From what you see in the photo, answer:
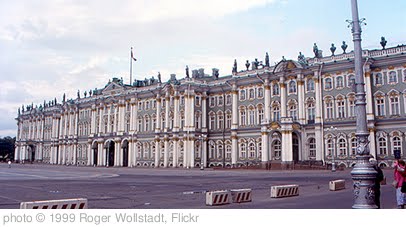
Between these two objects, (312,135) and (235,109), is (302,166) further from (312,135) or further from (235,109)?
(235,109)

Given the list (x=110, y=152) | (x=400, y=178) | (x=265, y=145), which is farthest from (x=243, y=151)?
(x=400, y=178)

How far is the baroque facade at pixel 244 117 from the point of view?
53.5m

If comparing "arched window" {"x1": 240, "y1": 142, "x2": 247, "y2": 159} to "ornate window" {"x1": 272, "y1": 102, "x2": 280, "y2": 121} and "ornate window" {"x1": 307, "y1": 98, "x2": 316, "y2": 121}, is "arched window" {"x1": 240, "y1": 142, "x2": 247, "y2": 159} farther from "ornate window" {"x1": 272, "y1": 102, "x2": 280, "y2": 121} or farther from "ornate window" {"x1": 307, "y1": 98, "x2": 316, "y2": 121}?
"ornate window" {"x1": 307, "y1": 98, "x2": 316, "y2": 121}

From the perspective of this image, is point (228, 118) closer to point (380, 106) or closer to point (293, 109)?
point (293, 109)

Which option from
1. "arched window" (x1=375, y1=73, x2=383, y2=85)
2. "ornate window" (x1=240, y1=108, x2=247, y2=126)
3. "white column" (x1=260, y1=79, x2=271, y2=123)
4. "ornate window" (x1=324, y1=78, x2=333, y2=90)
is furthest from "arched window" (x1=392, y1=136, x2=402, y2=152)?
"ornate window" (x1=240, y1=108, x2=247, y2=126)

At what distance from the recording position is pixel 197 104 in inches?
2921

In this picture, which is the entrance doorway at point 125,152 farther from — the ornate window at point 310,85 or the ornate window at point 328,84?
the ornate window at point 328,84

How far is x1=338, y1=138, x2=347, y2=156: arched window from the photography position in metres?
55.6

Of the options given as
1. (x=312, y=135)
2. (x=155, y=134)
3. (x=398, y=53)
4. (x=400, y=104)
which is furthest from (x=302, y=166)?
(x=155, y=134)

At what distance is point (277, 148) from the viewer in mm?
62500

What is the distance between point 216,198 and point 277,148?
45789 mm

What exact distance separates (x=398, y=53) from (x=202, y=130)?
34907mm

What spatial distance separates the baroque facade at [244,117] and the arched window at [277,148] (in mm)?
153

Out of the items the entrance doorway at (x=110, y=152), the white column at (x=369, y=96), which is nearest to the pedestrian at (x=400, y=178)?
the white column at (x=369, y=96)
